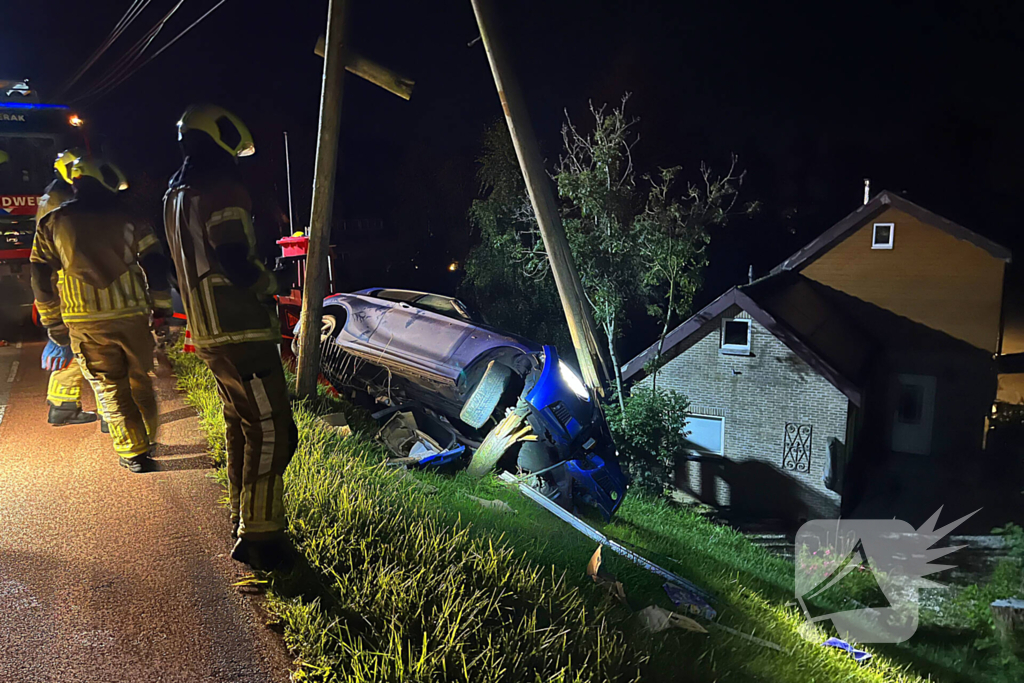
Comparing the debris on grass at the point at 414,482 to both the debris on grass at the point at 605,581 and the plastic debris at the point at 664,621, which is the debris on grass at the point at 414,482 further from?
the plastic debris at the point at 664,621

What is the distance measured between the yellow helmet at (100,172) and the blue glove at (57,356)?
166 centimetres

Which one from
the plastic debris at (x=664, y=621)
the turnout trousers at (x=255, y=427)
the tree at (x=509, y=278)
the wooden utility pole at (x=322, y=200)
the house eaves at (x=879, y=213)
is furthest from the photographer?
the tree at (x=509, y=278)

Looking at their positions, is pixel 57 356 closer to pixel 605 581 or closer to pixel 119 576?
pixel 119 576

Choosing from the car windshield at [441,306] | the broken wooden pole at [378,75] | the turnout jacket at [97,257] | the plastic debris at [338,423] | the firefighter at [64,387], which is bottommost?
the plastic debris at [338,423]

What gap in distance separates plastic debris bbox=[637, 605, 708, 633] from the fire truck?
1124 centimetres

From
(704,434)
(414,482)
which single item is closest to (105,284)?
(414,482)

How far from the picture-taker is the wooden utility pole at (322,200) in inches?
245

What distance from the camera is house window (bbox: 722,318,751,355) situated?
1451 centimetres

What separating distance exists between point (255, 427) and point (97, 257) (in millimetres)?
1947

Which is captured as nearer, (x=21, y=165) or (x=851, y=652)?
(x=851, y=652)

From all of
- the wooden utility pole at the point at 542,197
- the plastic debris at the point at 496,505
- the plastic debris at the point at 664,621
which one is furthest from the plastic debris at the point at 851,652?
the wooden utility pole at the point at 542,197

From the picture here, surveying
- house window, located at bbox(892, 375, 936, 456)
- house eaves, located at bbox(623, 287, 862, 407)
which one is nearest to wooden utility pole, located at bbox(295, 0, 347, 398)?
house eaves, located at bbox(623, 287, 862, 407)

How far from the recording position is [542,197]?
264 inches

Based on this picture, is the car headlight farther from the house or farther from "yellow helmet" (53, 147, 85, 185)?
the house
